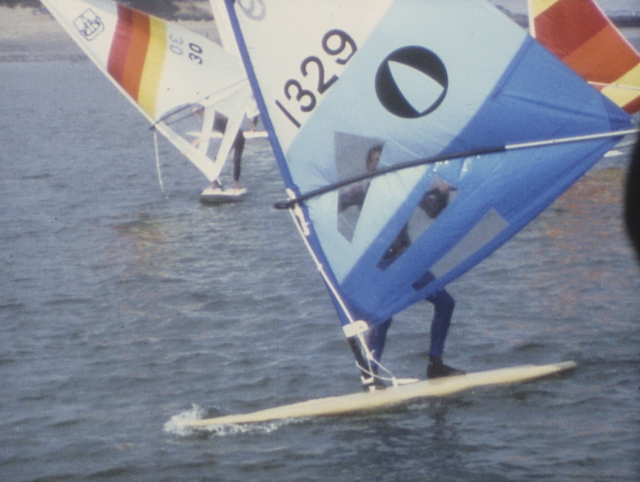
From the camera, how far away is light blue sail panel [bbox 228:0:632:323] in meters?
6.45

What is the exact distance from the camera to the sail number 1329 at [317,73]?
21.6 feet

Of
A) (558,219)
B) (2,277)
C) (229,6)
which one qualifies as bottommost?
(2,277)

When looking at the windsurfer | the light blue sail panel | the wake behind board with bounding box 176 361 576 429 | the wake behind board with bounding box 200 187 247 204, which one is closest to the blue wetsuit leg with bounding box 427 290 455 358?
the wake behind board with bounding box 176 361 576 429

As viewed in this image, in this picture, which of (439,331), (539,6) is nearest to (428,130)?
(439,331)

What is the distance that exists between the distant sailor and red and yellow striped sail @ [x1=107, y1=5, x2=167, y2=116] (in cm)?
872

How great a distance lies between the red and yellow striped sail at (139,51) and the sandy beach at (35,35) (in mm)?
29282

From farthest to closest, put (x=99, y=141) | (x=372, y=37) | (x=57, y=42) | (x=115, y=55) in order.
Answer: (x=57, y=42), (x=99, y=141), (x=115, y=55), (x=372, y=37)

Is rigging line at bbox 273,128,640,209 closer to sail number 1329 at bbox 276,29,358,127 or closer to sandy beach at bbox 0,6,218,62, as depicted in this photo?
sail number 1329 at bbox 276,29,358,127

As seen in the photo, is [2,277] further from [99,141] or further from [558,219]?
[99,141]

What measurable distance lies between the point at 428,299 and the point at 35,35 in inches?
1638

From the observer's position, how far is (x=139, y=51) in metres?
15.1

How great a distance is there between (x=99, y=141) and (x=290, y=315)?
592 inches

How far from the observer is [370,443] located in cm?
671

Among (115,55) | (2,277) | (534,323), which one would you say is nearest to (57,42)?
(115,55)
